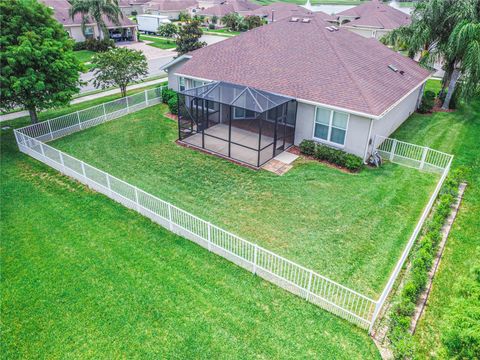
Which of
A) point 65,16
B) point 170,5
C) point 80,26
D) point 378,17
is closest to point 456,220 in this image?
point 378,17

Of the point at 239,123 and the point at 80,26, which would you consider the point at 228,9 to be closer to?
the point at 80,26

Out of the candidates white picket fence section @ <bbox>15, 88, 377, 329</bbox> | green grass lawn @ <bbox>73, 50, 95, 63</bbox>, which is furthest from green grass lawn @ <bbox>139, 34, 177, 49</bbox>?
white picket fence section @ <bbox>15, 88, 377, 329</bbox>

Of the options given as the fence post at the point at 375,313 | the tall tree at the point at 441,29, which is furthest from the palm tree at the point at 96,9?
the fence post at the point at 375,313

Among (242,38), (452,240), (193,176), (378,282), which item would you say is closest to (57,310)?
(193,176)

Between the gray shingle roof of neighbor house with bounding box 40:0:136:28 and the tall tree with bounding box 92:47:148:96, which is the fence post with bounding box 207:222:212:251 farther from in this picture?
the gray shingle roof of neighbor house with bounding box 40:0:136:28

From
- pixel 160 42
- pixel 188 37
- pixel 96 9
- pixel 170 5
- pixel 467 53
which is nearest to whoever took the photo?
pixel 467 53

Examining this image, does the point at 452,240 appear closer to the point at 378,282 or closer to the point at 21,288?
the point at 378,282
